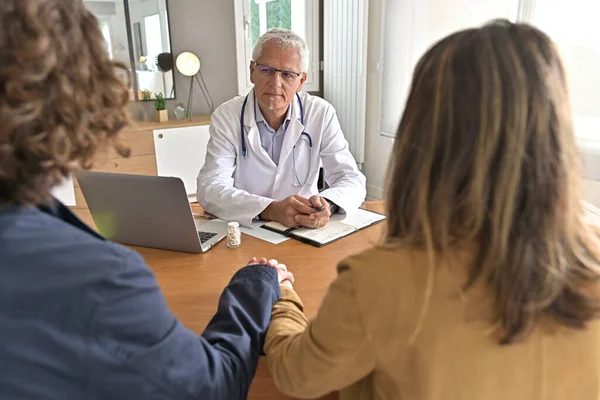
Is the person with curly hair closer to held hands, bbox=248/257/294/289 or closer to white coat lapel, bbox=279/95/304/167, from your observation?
held hands, bbox=248/257/294/289

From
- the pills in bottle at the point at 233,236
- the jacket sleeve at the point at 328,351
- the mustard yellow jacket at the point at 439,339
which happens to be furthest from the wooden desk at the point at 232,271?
the mustard yellow jacket at the point at 439,339

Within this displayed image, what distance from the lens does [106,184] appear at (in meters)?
1.33

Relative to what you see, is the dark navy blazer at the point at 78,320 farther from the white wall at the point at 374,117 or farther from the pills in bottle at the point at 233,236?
the white wall at the point at 374,117

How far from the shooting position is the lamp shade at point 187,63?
3.67m

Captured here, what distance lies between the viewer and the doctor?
6.42 feet

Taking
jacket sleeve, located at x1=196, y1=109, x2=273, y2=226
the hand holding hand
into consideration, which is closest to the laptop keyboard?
jacket sleeve, located at x1=196, y1=109, x2=273, y2=226

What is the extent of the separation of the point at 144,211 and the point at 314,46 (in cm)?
302

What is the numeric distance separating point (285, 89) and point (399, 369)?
4.83 ft

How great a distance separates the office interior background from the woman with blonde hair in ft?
8.59

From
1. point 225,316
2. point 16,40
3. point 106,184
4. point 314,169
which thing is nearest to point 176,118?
point 314,169

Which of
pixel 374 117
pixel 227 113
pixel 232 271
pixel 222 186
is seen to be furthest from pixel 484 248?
pixel 374 117

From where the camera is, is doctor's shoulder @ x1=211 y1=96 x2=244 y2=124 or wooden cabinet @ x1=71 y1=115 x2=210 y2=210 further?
wooden cabinet @ x1=71 y1=115 x2=210 y2=210

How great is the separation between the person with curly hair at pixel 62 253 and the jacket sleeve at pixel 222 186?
0.96 metres

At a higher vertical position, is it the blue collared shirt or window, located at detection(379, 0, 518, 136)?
window, located at detection(379, 0, 518, 136)
